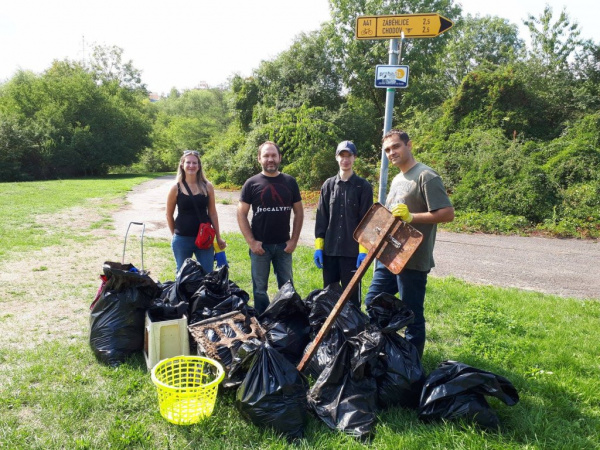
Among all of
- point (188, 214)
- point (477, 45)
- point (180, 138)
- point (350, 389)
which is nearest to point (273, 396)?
point (350, 389)

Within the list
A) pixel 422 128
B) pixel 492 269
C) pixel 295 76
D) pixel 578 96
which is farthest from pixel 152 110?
pixel 492 269

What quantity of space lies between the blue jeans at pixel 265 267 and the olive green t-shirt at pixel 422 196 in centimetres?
132

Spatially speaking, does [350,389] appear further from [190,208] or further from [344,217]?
[190,208]

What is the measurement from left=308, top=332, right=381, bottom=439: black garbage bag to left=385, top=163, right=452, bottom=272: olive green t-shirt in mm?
721

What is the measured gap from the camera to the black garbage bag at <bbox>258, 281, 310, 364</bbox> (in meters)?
3.12

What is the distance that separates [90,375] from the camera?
3.08 meters

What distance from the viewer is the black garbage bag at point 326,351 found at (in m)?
2.97

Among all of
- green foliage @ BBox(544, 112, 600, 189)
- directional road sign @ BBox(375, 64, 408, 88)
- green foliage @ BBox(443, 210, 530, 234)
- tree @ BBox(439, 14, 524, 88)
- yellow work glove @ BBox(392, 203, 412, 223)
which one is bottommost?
green foliage @ BBox(443, 210, 530, 234)

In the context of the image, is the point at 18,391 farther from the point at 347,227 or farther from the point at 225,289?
the point at 347,227

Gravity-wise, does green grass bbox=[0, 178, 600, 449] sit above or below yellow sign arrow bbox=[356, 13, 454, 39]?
below

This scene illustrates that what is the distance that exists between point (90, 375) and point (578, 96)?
1771 centimetres

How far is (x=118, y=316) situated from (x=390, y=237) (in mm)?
2277

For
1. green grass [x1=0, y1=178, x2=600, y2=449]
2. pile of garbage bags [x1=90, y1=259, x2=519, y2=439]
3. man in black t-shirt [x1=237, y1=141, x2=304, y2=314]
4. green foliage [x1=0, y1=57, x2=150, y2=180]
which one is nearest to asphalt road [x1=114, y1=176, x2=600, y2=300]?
green grass [x1=0, y1=178, x2=600, y2=449]

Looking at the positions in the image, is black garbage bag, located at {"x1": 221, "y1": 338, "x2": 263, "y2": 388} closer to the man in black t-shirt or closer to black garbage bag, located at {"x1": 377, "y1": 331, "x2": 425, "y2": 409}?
black garbage bag, located at {"x1": 377, "y1": 331, "x2": 425, "y2": 409}
